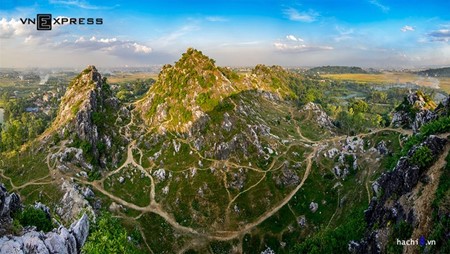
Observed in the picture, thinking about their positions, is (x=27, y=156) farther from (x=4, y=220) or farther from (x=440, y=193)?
(x=440, y=193)

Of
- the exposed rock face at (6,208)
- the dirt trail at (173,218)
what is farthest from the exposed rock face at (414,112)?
the exposed rock face at (6,208)

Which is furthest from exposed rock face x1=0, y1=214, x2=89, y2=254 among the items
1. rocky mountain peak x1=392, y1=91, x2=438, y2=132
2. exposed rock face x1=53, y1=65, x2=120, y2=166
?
rocky mountain peak x1=392, y1=91, x2=438, y2=132

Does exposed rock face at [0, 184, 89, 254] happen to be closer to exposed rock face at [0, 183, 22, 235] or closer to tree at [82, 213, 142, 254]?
exposed rock face at [0, 183, 22, 235]

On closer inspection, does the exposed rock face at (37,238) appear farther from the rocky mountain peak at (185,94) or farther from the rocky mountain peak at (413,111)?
the rocky mountain peak at (413,111)

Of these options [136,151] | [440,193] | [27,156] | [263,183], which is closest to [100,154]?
[136,151]

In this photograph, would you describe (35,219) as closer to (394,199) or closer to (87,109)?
(394,199)
